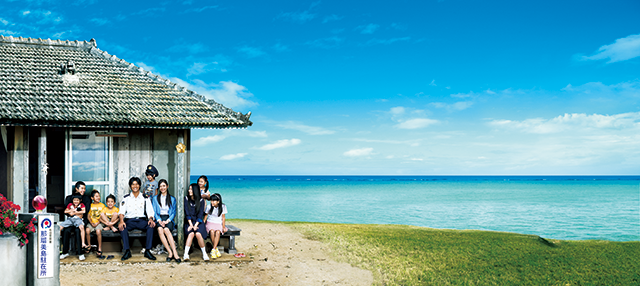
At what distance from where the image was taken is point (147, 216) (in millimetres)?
7648

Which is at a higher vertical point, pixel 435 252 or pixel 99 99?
pixel 99 99

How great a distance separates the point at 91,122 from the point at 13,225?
9.25 feet

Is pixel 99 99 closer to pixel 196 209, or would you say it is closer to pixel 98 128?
pixel 98 128

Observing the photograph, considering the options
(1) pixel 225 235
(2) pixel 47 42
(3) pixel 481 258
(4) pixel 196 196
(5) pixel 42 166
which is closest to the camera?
(5) pixel 42 166

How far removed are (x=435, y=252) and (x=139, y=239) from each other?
6.49 m

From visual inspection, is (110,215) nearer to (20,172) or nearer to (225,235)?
(20,172)

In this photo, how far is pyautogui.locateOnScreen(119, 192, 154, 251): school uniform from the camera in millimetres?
7555

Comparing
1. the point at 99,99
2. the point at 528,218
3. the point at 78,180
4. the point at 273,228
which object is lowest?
the point at 528,218

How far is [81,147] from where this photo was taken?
8141mm

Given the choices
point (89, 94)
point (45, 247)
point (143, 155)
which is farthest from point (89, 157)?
point (45, 247)

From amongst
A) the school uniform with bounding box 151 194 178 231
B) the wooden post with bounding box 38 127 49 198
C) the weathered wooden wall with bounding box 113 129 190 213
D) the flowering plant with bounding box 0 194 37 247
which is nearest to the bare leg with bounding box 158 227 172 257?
the school uniform with bounding box 151 194 178 231

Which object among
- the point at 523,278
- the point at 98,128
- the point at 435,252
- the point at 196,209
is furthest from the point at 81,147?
the point at 523,278

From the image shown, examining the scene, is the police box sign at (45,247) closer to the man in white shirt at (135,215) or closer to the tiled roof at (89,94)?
the man in white shirt at (135,215)

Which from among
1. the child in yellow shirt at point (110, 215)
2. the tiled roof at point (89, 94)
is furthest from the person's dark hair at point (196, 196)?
the child in yellow shirt at point (110, 215)
